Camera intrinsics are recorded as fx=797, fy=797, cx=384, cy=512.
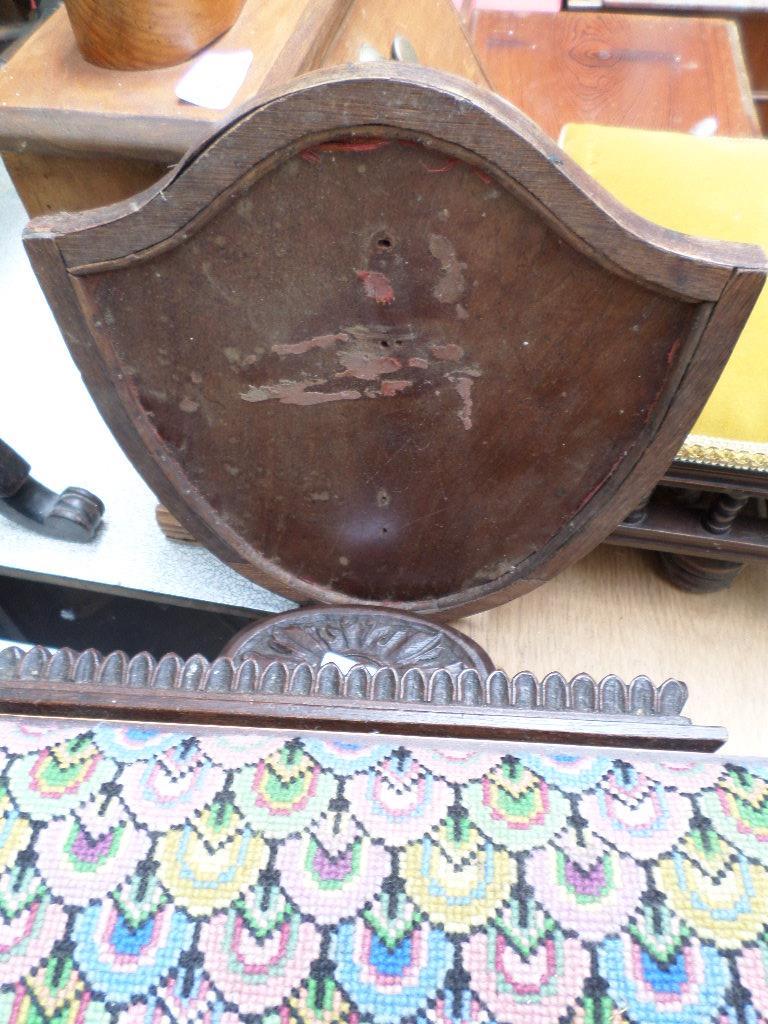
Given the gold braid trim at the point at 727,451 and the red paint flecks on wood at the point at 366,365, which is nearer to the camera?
the red paint flecks on wood at the point at 366,365

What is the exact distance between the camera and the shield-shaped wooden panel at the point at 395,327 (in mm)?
428

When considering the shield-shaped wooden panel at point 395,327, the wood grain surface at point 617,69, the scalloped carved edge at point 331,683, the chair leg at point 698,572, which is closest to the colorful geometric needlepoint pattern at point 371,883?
the scalloped carved edge at point 331,683

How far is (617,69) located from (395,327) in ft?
3.94

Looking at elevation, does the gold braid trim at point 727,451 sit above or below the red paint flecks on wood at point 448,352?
above

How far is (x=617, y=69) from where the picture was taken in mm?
1435

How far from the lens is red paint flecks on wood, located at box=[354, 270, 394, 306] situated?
1.62 ft

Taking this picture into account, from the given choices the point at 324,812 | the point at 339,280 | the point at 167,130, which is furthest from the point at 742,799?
the point at 167,130

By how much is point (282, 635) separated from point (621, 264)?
1.65ft

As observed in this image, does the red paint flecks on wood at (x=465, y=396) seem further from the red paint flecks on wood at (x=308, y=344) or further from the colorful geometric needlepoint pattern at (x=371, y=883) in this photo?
the colorful geometric needlepoint pattern at (x=371, y=883)

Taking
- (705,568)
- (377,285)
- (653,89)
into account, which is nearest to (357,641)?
(377,285)

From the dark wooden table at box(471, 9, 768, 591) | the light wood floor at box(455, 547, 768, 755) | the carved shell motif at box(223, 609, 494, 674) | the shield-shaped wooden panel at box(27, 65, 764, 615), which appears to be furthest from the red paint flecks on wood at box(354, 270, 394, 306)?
the light wood floor at box(455, 547, 768, 755)

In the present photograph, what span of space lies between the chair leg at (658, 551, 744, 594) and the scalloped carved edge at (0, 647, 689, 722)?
0.57 meters

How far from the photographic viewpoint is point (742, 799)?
422 mm

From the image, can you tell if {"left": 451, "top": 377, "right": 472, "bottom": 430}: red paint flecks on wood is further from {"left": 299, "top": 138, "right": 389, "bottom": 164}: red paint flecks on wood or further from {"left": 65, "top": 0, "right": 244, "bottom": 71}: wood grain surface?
{"left": 65, "top": 0, "right": 244, "bottom": 71}: wood grain surface
